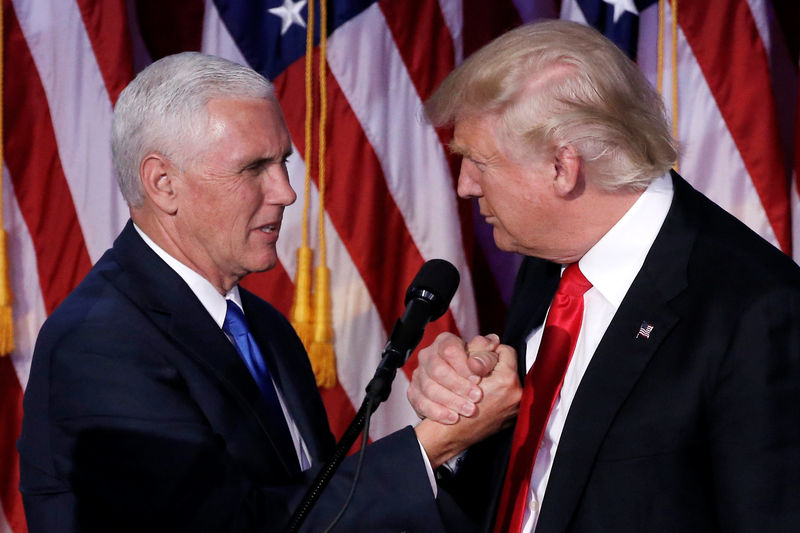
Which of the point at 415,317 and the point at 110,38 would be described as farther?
the point at 110,38

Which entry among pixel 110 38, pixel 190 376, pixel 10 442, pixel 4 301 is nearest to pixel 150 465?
pixel 190 376

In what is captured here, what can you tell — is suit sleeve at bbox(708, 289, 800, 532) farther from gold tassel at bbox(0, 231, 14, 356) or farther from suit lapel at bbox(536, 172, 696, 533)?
gold tassel at bbox(0, 231, 14, 356)

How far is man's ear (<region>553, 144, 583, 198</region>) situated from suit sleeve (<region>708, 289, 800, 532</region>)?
328 millimetres

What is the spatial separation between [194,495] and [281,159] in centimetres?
61

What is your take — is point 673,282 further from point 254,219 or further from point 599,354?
point 254,219

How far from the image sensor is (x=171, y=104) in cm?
155

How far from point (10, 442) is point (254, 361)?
1.37 metres

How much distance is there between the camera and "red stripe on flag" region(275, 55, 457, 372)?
2756 millimetres

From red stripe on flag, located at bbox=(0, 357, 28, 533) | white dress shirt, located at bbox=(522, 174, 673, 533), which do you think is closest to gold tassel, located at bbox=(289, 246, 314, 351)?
red stripe on flag, located at bbox=(0, 357, 28, 533)

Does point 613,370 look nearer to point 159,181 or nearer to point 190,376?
point 190,376

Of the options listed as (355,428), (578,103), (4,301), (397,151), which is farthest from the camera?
(397,151)

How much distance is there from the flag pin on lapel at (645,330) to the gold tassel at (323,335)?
1.44m

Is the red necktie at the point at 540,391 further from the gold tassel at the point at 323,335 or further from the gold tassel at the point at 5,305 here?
the gold tassel at the point at 5,305

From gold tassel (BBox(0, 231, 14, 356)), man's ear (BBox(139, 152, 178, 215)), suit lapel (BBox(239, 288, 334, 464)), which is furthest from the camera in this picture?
gold tassel (BBox(0, 231, 14, 356))
